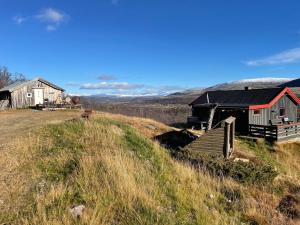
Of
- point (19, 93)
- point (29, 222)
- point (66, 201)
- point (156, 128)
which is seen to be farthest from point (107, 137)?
point (19, 93)

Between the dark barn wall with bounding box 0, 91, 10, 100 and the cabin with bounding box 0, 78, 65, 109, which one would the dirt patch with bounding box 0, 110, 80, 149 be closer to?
the cabin with bounding box 0, 78, 65, 109

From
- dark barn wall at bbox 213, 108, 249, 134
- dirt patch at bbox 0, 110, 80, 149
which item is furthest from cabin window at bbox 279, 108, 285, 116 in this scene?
dirt patch at bbox 0, 110, 80, 149

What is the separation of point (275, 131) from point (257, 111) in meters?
3.79

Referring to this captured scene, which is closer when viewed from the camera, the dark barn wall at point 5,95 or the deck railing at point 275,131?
the deck railing at point 275,131

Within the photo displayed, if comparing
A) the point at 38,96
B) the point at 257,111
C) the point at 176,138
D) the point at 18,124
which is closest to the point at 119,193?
the point at 18,124

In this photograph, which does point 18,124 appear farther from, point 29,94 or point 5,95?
point 5,95

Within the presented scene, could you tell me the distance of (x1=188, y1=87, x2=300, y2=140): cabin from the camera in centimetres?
2406

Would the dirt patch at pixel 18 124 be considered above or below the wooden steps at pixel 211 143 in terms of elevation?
above

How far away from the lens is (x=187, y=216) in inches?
180

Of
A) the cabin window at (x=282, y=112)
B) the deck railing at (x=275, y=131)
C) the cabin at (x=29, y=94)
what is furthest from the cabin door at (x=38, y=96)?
the cabin window at (x=282, y=112)

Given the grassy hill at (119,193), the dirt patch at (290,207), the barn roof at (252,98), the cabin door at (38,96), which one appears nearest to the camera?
the grassy hill at (119,193)

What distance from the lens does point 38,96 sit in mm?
34438

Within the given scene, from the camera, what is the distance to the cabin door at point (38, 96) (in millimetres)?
34156

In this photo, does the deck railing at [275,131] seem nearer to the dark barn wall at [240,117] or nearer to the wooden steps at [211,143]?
the dark barn wall at [240,117]
